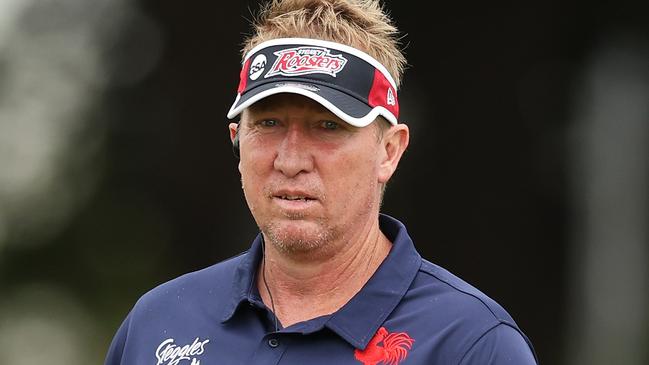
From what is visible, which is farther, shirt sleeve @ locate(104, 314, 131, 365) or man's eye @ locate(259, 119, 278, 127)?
shirt sleeve @ locate(104, 314, 131, 365)

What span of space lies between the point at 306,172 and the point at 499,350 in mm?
637

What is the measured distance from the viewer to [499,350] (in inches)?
110

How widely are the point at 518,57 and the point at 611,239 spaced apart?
1210mm

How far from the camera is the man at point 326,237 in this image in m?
2.91

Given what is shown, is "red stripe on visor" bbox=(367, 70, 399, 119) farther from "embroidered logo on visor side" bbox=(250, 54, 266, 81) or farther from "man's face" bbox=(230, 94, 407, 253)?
"embroidered logo on visor side" bbox=(250, 54, 266, 81)

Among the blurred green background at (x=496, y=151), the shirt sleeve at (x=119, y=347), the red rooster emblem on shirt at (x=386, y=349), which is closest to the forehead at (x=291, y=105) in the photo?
the red rooster emblem on shirt at (x=386, y=349)

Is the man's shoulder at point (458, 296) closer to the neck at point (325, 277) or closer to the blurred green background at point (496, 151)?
the neck at point (325, 277)

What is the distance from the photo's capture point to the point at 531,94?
6926 millimetres

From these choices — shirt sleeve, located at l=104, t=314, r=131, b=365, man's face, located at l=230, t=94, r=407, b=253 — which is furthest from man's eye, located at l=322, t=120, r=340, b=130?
shirt sleeve, located at l=104, t=314, r=131, b=365

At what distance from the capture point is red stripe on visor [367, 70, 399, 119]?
10.0 ft

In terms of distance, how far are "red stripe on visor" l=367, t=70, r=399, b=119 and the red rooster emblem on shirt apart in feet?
1.91

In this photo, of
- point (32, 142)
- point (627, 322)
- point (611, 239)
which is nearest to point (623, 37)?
point (611, 239)

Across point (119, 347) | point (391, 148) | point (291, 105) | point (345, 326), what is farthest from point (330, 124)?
point (119, 347)

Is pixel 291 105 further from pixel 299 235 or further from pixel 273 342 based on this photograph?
pixel 273 342
